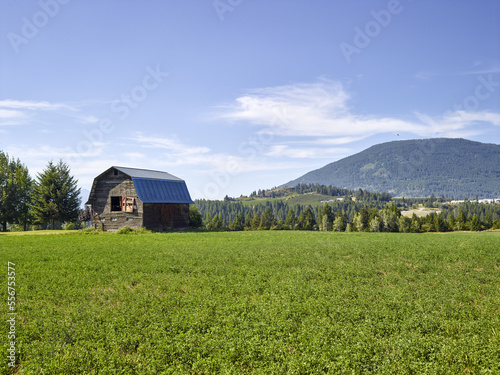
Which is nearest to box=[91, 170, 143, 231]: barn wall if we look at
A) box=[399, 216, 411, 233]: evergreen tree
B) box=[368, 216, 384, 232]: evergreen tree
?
box=[368, 216, 384, 232]: evergreen tree

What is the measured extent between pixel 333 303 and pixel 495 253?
57.8 ft

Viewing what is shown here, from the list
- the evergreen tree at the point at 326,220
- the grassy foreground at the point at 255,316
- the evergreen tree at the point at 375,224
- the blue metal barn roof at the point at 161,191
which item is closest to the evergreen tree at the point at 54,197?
the blue metal barn roof at the point at 161,191

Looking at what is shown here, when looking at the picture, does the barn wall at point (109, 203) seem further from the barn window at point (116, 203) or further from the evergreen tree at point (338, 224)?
the evergreen tree at point (338, 224)

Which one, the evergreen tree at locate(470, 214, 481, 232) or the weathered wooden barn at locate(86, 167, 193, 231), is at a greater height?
the weathered wooden barn at locate(86, 167, 193, 231)

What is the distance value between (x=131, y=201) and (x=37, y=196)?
77.8 ft

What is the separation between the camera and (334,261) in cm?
2255

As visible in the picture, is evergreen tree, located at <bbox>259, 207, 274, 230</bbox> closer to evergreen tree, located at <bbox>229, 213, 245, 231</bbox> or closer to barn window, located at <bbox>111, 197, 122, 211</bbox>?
evergreen tree, located at <bbox>229, 213, 245, 231</bbox>

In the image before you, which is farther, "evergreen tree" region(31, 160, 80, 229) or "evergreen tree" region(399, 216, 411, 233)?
"evergreen tree" region(399, 216, 411, 233)

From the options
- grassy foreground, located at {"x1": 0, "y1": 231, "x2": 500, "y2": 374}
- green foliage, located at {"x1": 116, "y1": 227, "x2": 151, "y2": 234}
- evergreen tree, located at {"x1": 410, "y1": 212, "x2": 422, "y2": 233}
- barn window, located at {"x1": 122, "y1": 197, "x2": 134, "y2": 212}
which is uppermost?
barn window, located at {"x1": 122, "y1": 197, "x2": 134, "y2": 212}

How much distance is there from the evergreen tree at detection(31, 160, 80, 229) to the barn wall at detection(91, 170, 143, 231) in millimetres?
14346

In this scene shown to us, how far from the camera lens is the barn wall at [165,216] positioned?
1825 inches

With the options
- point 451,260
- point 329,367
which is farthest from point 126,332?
point 451,260

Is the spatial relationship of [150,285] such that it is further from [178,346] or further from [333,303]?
[333,303]

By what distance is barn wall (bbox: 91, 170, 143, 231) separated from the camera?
1813 inches
